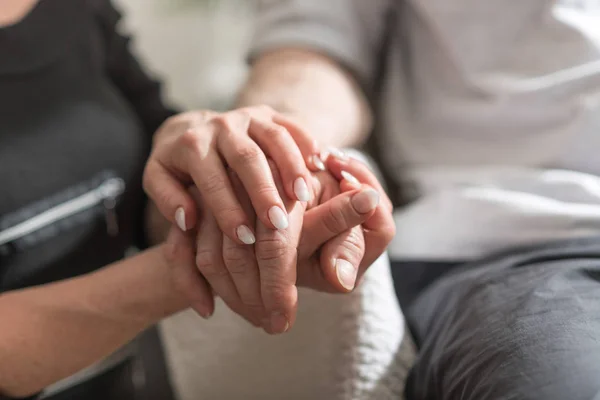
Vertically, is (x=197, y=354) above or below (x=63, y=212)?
below

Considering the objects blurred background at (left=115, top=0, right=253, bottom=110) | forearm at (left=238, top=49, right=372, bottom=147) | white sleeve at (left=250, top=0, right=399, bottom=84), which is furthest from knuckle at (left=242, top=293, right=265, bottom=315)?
blurred background at (left=115, top=0, right=253, bottom=110)

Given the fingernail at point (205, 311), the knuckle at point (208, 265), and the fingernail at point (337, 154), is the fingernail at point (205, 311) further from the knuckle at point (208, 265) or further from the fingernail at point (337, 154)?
the fingernail at point (337, 154)

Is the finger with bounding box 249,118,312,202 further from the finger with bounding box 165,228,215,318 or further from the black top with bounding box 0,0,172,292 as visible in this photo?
the black top with bounding box 0,0,172,292

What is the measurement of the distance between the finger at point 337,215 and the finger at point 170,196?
110 mm

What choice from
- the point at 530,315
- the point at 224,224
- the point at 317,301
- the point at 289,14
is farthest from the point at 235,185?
the point at 289,14

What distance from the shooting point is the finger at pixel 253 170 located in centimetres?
49

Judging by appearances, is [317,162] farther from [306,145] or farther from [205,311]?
[205,311]

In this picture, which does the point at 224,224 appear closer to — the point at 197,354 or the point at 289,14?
the point at 197,354

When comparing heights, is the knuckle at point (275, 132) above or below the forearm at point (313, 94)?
above

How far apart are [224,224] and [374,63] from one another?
19.9 inches

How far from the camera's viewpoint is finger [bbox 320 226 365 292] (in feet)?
1.64

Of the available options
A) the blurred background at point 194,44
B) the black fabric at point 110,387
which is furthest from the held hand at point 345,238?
the blurred background at point 194,44

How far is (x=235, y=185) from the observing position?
54cm

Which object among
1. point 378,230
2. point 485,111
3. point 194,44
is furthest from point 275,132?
point 194,44
